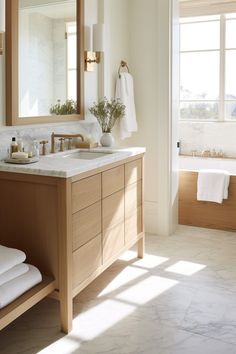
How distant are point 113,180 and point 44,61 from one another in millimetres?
943

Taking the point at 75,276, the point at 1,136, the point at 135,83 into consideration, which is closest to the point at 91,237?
the point at 75,276

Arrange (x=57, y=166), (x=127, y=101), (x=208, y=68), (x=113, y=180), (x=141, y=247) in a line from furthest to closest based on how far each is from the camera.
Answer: (x=208, y=68), (x=127, y=101), (x=141, y=247), (x=113, y=180), (x=57, y=166)

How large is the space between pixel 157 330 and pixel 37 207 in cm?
94

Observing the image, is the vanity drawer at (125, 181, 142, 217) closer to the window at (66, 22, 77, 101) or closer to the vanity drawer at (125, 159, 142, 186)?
the vanity drawer at (125, 159, 142, 186)

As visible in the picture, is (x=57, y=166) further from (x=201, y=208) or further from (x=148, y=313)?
(x=201, y=208)

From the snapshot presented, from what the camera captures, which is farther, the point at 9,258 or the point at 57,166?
the point at 57,166

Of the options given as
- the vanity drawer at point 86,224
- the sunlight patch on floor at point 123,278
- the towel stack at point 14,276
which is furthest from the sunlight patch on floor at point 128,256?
the towel stack at point 14,276

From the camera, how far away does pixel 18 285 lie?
2066 millimetres

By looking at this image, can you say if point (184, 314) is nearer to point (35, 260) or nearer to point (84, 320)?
point (84, 320)

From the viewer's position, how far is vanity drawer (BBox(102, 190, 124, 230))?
2617 millimetres

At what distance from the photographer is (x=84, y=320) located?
2410 millimetres

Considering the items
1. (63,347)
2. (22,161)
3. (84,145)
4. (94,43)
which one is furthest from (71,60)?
(63,347)

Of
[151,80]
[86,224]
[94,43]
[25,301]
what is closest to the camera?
[25,301]

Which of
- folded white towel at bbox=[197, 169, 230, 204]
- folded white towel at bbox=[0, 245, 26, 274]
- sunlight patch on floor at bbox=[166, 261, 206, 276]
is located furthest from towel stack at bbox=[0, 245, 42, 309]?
folded white towel at bbox=[197, 169, 230, 204]
